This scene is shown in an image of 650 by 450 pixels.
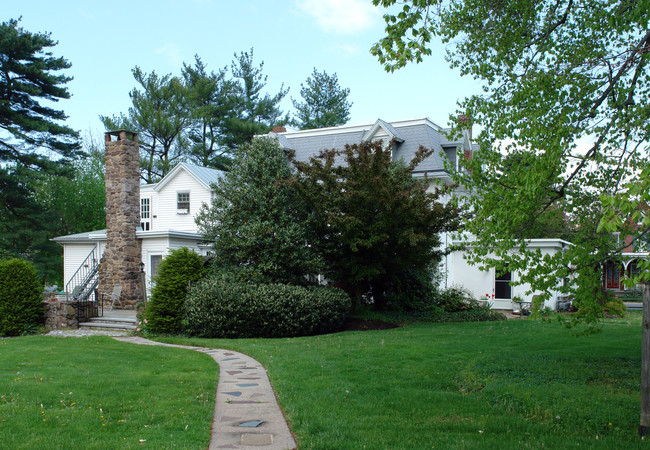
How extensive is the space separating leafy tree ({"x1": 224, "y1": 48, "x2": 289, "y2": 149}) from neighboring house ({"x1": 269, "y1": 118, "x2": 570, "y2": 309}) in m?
11.8

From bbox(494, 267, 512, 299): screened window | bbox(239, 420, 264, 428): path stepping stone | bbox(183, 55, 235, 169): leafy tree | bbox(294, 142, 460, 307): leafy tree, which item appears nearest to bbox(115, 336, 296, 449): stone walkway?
bbox(239, 420, 264, 428): path stepping stone

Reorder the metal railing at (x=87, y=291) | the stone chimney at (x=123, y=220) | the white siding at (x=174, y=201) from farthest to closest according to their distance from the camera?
the white siding at (x=174, y=201) → the stone chimney at (x=123, y=220) → the metal railing at (x=87, y=291)

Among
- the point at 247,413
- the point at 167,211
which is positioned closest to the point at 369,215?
the point at 247,413

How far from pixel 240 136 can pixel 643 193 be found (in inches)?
1317

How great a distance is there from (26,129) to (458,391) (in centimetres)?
2689

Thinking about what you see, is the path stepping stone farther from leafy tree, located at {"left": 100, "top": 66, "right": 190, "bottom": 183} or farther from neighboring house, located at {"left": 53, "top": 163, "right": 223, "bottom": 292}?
leafy tree, located at {"left": 100, "top": 66, "right": 190, "bottom": 183}

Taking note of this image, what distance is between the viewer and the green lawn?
484 cm

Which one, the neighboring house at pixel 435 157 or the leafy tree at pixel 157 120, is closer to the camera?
the neighboring house at pixel 435 157

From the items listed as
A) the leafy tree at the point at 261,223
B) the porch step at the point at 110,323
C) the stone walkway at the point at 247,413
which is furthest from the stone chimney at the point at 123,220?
the stone walkway at the point at 247,413

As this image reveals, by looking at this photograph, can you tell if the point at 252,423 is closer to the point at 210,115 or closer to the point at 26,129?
→ the point at 26,129

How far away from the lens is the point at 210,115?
35875 mm

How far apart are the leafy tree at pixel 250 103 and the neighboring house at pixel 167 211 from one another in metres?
9.55

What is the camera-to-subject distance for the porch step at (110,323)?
15.0 m

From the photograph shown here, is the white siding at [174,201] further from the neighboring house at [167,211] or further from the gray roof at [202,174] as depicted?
the gray roof at [202,174]
